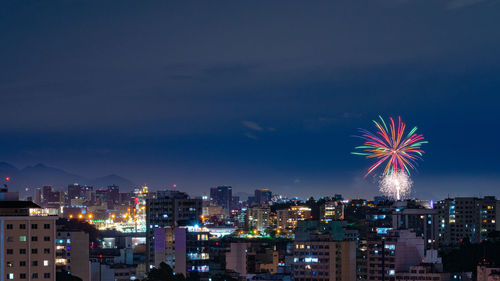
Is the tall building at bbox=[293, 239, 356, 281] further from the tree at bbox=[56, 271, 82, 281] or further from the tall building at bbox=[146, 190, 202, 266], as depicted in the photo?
the tall building at bbox=[146, 190, 202, 266]

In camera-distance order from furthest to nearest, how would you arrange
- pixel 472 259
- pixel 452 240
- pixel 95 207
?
1. pixel 95 207
2. pixel 452 240
3. pixel 472 259

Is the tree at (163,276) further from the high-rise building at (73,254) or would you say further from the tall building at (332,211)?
the tall building at (332,211)

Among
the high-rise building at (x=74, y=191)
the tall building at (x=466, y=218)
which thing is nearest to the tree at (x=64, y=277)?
the tall building at (x=466, y=218)

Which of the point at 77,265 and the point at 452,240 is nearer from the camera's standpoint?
the point at 77,265

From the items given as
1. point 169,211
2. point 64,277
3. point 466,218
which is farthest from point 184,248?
point 466,218

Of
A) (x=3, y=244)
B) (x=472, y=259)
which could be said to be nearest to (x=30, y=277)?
(x=3, y=244)

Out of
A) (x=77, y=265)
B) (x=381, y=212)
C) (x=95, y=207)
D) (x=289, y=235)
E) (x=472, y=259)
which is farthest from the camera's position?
(x=95, y=207)

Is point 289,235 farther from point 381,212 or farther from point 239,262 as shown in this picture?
point 239,262
